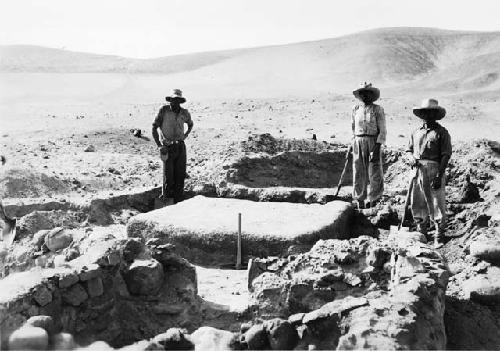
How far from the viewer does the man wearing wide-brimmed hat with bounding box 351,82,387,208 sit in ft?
28.0

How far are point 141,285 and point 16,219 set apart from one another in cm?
355

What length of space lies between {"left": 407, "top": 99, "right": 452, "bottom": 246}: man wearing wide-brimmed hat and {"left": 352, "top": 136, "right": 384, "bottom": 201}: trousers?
1134 millimetres

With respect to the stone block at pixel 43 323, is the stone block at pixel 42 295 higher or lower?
higher

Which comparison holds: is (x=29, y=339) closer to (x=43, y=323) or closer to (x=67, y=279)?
(x=43, y=323)

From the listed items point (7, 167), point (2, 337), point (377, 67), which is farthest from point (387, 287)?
point (377, 67)

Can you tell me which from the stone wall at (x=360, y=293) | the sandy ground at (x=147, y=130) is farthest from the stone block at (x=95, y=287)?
the sandy ground at (x=147, y=130)

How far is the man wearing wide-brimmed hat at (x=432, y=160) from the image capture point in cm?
718

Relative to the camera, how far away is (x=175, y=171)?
8883 millimetres

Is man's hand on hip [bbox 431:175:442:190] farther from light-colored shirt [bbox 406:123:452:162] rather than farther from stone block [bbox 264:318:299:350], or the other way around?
stone block [bbox 264:318:299:350]

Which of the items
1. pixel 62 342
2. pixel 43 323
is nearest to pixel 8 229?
pixel 43 323

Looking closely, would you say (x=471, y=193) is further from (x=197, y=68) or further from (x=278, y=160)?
(x=197, y=68)

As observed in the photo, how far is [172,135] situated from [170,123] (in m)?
0.16

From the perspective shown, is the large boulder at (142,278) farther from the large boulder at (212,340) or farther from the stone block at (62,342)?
the stone block at (62,342)

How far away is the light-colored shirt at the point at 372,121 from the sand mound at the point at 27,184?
4.49 m
